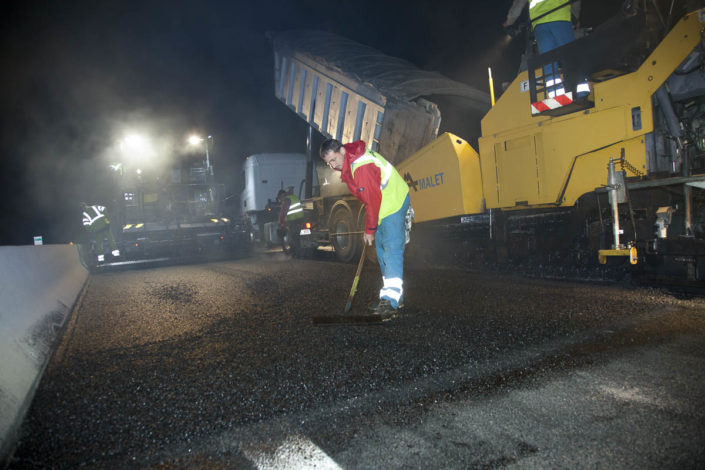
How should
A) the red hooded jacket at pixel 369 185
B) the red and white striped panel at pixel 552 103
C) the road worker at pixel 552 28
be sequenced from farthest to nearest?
the road worker at pixel 552 28 → the red and white striped panel at pixel 552 103 → the red hooded jacket at pixel 369 185

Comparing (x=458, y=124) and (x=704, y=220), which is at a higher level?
(x=458, y=124)

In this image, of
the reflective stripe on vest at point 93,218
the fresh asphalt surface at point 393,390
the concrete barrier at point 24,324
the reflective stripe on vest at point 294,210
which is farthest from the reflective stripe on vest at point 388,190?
the reflective stripe on vest at point 93,218

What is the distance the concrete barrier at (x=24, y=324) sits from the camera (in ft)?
5.51

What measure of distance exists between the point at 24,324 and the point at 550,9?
5759 millimetres

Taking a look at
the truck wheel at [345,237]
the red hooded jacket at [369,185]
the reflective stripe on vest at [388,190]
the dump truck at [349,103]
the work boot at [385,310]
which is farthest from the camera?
the truck wheel at [345,237]

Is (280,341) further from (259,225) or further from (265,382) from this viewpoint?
(259,225)

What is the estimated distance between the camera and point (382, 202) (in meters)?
3.62

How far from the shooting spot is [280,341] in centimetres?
Result: 275

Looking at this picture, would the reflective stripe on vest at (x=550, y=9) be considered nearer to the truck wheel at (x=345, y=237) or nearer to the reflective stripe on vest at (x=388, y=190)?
the reflective stripe on vest at (x=388, y=190)

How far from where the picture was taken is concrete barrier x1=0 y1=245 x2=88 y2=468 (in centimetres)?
168

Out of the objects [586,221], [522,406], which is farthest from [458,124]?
[522,406]

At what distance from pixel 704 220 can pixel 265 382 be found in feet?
14.0

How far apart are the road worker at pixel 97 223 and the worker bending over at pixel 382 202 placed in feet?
26.6

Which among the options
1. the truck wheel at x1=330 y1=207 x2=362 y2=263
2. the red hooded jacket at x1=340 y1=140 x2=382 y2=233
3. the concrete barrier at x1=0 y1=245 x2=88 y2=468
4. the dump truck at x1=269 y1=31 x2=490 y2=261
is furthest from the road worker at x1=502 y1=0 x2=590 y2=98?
the concrete barrier at x1=0 y1=245 x2=88 y2=468
